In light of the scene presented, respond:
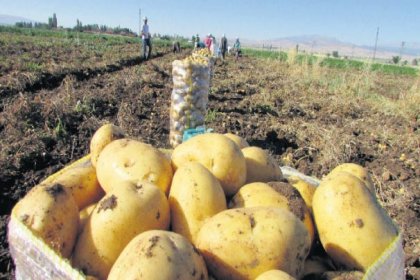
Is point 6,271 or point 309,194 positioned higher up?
point 309,194

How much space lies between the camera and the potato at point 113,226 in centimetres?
173

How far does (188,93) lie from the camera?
461cm

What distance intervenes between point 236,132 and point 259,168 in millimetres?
3280

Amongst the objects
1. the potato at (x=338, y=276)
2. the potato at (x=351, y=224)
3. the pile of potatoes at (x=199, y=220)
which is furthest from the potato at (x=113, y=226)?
the potato at (x=351, y=224)

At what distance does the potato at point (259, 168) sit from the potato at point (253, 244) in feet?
2.27

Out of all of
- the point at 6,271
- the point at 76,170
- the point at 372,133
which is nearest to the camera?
the point at 76,170

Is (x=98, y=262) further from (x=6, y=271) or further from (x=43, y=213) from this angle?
(x=6, y=271)

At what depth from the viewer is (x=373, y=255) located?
6.25ft

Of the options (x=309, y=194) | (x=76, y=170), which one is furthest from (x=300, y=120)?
(x=76, y=170)

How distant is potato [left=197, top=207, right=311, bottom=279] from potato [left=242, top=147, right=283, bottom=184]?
691 mm

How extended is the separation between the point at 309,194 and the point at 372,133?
481 centimetres

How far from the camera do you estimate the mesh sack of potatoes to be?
4535 mm

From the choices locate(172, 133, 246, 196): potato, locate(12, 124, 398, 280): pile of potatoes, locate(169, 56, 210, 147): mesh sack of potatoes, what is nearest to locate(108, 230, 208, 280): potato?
locate(12, 124, 398, 280): pile of potatoes

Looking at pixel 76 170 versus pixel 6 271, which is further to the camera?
pixel 6 271
